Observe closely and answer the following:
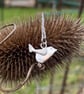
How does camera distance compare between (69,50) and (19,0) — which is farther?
(19,0)

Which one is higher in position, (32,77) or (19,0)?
(32,77)

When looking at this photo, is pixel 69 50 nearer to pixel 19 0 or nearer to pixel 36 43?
pixel 36 43

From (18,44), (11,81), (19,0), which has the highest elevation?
(18,44)

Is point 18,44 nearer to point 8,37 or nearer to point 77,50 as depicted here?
point 8,37

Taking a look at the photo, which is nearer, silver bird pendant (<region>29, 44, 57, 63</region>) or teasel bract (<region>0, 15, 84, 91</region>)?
silver bird pendant (<region>29, 44, 57, 63</region>)

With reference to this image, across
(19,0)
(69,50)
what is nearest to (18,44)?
(69,50)

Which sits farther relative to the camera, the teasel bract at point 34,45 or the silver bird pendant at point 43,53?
the teasel bract at point 34,45

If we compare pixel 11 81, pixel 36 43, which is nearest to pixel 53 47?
pixel 36 43
